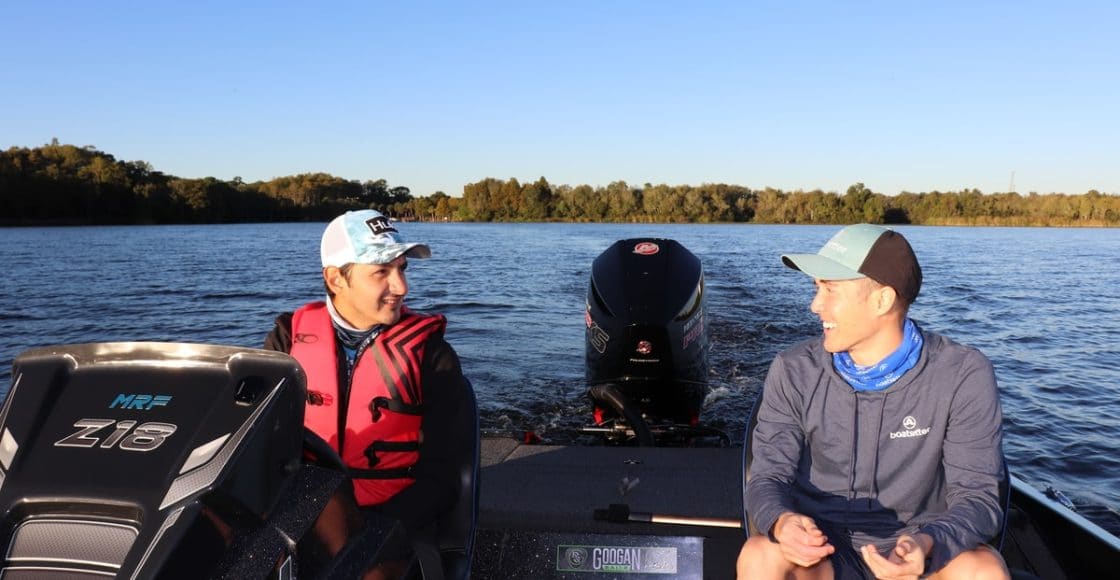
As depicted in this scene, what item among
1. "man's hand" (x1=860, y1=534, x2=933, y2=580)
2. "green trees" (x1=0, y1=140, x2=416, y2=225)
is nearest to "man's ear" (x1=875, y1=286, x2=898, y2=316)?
"man's hand" (x1=860, y1=534, x2=933, y2=580)

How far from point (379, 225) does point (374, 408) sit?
1.74 feet

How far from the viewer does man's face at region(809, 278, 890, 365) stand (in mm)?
2266

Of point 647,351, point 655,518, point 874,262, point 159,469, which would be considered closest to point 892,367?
point 874,262

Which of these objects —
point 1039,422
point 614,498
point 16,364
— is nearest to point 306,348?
point 16,364

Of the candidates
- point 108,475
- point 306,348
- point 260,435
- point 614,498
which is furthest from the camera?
point 614,498

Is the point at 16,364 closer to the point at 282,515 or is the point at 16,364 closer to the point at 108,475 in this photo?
the point at 108,475

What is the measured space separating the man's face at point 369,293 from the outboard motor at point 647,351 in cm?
233

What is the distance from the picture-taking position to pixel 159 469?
1.33 metres

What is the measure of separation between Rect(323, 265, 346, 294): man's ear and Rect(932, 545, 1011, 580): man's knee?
5.80ft

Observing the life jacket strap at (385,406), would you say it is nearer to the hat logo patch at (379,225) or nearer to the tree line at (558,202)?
the hat logo patch at (379,225)

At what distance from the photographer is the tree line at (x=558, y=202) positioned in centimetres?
6041

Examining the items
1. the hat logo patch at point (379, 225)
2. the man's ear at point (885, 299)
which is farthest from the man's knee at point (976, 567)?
the hat logo patch at point (379, 225)

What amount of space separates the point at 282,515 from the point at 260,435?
5.9 inches

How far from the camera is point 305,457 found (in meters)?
1.75
